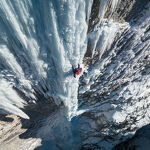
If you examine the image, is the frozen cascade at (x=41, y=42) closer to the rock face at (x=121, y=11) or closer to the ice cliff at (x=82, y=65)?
the ice cliff at (x=82, y=65)

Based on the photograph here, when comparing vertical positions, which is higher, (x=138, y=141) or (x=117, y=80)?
(x=117, y=80)

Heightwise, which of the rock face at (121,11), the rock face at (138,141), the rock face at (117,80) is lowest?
the rock face at (138,141)

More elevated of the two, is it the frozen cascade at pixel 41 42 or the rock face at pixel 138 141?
the frozen cascade at pixel 41 42

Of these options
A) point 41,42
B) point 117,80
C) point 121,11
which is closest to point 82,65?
point 41,42

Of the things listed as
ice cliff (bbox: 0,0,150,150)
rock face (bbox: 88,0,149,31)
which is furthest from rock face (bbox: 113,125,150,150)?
rock face (bbox: 88,0,149,31)

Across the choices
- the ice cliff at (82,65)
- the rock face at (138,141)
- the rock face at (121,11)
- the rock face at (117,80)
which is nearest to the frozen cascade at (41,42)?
the ice cliff at (82,65)

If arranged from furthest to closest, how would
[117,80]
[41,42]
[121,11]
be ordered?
[117,80] → [121,11] → [41,42]

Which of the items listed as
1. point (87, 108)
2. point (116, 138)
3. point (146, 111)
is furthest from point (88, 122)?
point (146, 111)

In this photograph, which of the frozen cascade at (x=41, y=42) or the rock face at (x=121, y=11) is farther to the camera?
the rock face at (x=121, y=11)

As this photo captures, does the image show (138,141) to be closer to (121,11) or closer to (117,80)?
(117,80)

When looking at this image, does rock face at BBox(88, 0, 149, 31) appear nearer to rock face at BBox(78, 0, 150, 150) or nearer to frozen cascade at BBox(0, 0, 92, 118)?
rock face at BBox(78, 0, 150, 150)

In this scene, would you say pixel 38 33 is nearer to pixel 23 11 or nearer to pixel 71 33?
pixel 23 11
